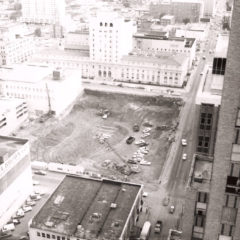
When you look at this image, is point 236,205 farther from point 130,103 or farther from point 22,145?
point 130,103

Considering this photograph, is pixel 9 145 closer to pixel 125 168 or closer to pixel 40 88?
pixel 125 168

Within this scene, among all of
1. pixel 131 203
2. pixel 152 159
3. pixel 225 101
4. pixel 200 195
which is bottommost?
pixel 152 159

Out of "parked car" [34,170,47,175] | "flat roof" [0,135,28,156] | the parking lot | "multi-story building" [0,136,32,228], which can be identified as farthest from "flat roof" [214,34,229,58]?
"parked car" [34,170,47,175]

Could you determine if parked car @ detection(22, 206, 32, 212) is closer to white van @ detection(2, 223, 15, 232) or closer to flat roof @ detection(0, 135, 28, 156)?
white van @ detection(2, 223, 15, 232)

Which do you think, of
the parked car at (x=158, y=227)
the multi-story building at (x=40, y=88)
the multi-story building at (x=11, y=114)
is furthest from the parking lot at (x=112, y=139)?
the multi-story building at (x=40, y=88)

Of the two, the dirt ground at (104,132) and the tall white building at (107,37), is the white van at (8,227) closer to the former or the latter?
the dirt ground at (104,132)

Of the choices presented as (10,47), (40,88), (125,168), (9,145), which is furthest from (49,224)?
(10,47)

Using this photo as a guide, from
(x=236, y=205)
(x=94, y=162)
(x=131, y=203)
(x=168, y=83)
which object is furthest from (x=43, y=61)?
(x=236, y=205)
